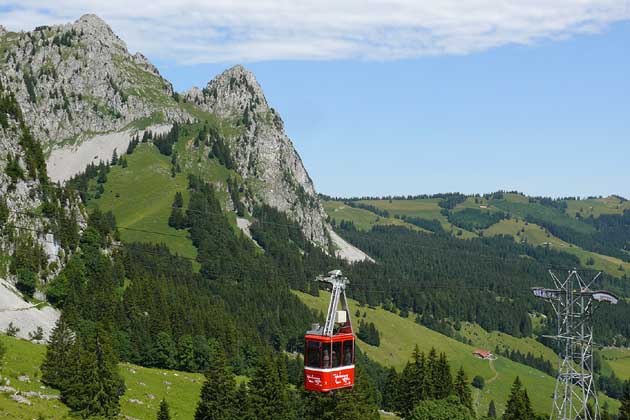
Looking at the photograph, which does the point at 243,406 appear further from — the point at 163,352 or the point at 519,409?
the point at 163,352

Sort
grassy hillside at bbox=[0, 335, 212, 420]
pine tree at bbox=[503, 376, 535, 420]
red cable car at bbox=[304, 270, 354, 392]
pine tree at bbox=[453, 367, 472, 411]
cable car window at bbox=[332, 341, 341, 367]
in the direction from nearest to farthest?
1. red cable car at bbox=[304, 270, 354, 392]
2. cable car window at bbox=[332, 341, 341, 367]
3. grassy hillside at bbox=[0, 335, 212, 420]
4. pine tree at bbox=[503, 376, 535, 420]
5. pine tree at bbox=[453, 367, 472, 411]

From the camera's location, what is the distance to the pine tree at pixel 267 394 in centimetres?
10756

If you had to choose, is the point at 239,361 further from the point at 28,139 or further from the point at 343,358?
the point at 343,358

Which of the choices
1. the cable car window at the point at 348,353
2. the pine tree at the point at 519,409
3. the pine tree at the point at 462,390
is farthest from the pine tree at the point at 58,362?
the pine tree at the point at 519,409

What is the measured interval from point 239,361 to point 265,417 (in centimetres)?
7180

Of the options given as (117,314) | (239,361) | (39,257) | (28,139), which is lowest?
(239,361)

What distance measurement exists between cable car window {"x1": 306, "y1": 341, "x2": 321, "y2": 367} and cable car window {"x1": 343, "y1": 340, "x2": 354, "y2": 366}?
3181 mm

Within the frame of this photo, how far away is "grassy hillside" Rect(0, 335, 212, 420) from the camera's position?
86250 millimetres

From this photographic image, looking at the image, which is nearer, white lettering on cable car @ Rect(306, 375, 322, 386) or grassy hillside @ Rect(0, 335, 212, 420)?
white lettering on cable car @ Rect(306, 375, 322, 386)

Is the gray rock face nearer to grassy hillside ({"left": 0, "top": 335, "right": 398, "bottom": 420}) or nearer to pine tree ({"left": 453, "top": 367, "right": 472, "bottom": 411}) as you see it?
grassy hillside ({"left": 0, "top": 335, "right": 398, "bottom": 420})

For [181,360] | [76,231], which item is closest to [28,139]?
[76,231]

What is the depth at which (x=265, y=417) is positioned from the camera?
108 m

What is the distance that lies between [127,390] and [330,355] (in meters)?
53.8

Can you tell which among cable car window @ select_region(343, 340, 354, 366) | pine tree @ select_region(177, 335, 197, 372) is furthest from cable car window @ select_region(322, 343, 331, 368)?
pine tree @ select_region(177, 335, 197, 372)
